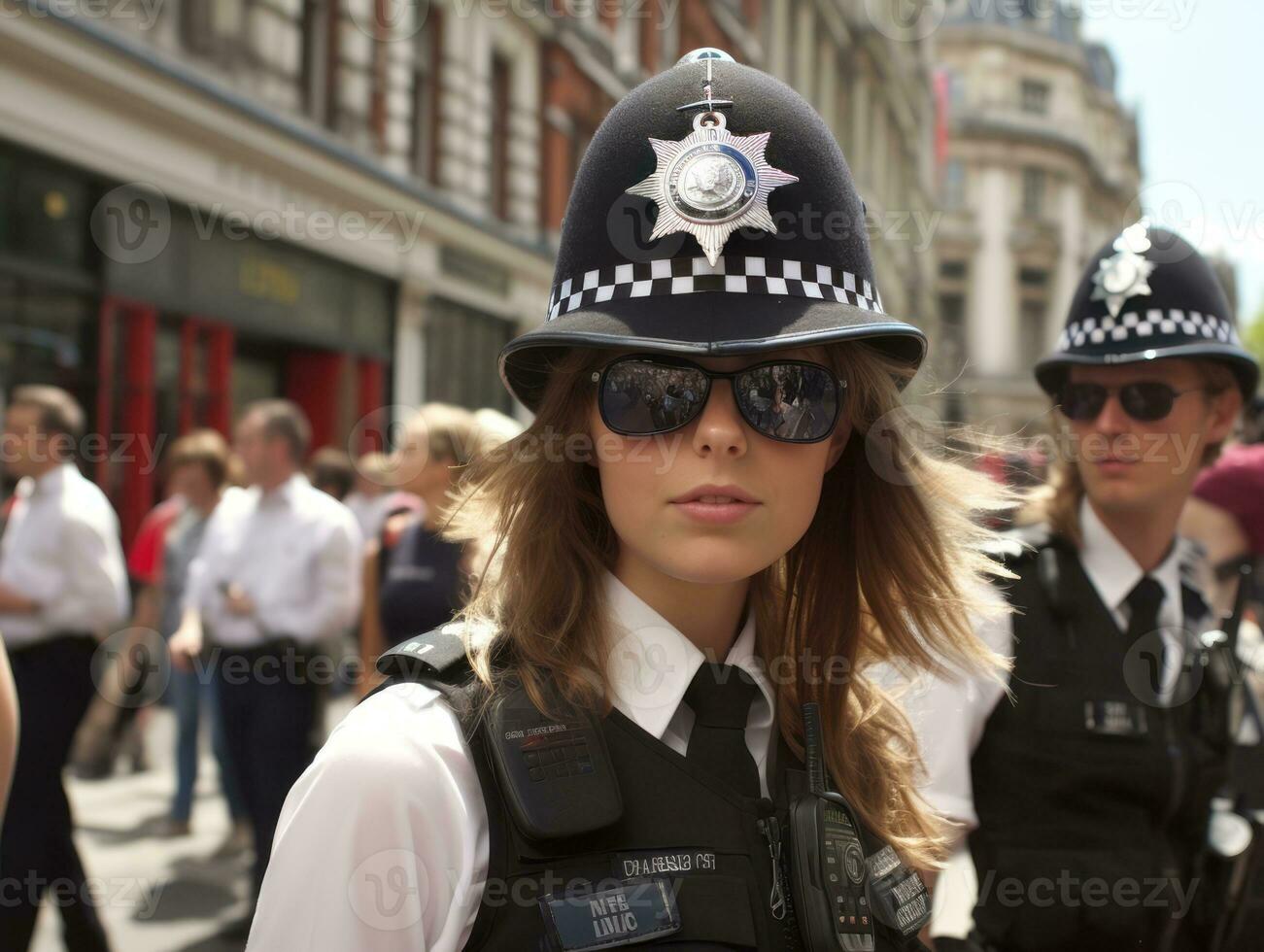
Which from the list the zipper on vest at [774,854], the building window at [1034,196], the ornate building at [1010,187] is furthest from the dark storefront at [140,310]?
the building window at [1034,196]

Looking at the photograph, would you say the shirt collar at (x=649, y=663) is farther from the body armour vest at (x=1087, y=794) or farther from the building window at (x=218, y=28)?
the building window at (x=218, y=28)

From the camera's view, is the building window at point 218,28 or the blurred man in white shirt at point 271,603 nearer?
the blurred man in white shirt at point 271,603

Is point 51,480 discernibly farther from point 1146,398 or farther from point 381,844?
point 381,844

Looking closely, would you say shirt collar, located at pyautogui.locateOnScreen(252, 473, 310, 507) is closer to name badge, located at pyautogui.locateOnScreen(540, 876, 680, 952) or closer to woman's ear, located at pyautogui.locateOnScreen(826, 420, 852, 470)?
→ woman's ear, located at pyautogui.locateOnScreen(826, 420, 852, 470)

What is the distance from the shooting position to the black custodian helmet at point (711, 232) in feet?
5.56

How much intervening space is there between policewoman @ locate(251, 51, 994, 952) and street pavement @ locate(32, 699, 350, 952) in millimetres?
3327

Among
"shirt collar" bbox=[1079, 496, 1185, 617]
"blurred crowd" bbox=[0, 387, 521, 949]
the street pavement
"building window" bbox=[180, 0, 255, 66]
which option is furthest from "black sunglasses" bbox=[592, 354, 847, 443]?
"building window" bbox=[180, 0, 255, 66]

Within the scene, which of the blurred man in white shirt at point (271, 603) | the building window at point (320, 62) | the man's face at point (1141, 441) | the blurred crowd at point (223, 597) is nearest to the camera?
the man's face at point (1141, 441)

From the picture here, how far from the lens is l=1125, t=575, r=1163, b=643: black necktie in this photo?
2773 millimetres

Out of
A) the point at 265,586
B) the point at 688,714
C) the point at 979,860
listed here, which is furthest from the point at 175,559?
the point at 688,714

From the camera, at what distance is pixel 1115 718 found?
261 centimetres

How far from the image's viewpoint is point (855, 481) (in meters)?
2.12

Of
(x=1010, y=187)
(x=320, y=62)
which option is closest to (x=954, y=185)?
(x=1010, y=187)

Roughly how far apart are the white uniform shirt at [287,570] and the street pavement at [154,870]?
111cm
